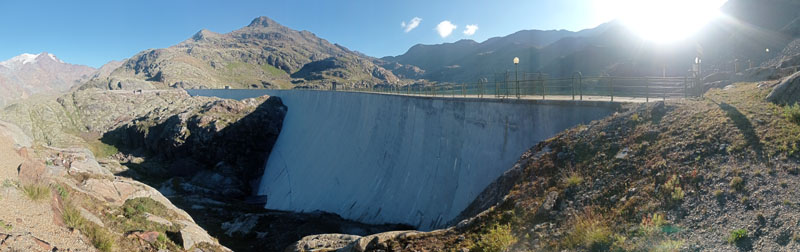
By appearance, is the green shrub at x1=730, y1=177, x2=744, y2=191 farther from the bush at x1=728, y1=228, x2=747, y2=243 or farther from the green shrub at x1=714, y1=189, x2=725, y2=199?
the bush at x1=728, y1=228, x2=747, y2=243

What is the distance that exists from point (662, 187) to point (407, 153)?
17625 millimetres

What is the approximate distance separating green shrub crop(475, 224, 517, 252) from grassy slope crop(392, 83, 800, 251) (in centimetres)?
3

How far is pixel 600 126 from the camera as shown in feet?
37.5

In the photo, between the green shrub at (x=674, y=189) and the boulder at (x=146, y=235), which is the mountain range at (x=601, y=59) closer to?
the green shrub at (x=674, y=189)

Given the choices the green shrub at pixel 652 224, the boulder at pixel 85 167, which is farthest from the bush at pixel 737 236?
the boulder at pixel 85 167

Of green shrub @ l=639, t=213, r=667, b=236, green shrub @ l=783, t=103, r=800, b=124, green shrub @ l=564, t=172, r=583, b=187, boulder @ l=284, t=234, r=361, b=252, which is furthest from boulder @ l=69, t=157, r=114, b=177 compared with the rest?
green shrub @ l=783, t=103, r=800, b=124

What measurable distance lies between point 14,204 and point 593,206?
12342 millimetres

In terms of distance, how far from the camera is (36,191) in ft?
28.3

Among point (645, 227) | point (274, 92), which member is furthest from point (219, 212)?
point (274, 92)

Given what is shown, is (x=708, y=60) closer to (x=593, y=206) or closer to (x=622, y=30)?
(x=622, y=30)

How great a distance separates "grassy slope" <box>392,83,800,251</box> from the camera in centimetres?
612

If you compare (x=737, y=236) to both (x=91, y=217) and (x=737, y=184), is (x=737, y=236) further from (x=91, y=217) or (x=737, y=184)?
(x=91, y=217)

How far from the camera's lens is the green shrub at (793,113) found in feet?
25.5

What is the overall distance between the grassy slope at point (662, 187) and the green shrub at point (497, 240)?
0.09 ft
